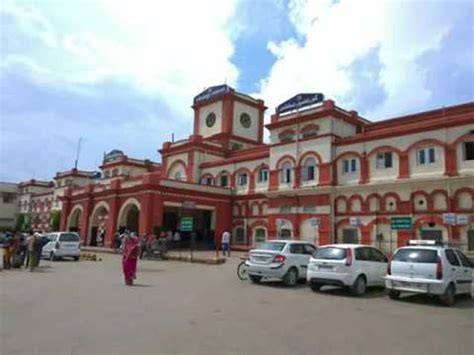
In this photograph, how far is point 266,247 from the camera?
1753 centimetres

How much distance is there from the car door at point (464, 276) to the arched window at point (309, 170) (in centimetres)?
2195

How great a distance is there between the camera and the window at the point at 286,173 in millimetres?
38062

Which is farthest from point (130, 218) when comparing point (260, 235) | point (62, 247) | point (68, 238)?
point (62, 247)

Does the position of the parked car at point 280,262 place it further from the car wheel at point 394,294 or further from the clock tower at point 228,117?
the clock tower at point 228,117

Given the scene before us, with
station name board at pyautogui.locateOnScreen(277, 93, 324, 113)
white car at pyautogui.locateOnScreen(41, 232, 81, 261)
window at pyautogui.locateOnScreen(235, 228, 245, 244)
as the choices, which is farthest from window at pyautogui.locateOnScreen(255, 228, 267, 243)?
white car at pyautogui.locateOnScreen(41, 232, 81, 261)

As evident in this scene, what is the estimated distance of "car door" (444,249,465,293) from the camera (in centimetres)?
1310

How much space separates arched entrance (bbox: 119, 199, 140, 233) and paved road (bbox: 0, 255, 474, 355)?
23.6 m

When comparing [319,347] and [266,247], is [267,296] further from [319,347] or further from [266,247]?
[319,347]

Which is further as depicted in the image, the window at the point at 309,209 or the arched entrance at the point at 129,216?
the arched entrance at the point at 129,216

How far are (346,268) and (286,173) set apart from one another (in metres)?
24.2

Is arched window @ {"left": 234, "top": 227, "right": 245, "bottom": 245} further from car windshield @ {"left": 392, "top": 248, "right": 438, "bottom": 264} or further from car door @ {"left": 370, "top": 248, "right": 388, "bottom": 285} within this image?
car windshield @ {"left": 392, "top": 248, "right": 438, "bottom": 264}

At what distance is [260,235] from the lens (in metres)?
41.0

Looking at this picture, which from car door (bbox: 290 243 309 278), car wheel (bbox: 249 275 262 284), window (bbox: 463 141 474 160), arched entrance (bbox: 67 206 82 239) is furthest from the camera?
arched entrance (bbox: 67 206 82 239)

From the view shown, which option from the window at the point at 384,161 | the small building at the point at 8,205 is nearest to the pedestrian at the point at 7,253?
the window at the point at 384,161
